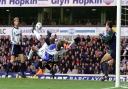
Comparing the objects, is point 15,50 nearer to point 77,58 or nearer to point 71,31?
point 77,58

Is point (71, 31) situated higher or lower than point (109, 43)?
higher

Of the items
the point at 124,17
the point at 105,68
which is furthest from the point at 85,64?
the point at 105,68

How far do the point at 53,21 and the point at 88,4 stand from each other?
2.98m

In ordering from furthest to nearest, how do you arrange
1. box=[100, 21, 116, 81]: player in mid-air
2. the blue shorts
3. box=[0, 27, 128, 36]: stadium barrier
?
box=[0, 27, 128, 36]: stadium barrier < the blue shorts < box=[100, 21, 116, 81]: player in mid-air

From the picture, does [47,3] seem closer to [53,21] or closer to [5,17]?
[53,21]

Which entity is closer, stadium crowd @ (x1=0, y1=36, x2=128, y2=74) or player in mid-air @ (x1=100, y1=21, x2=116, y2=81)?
player in mid-air @ (x1=100, y1=21, x2=116, y2=81)

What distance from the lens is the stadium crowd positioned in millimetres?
24844

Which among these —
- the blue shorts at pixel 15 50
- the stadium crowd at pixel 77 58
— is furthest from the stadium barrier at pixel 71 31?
the blue shorts at pixel 15 50

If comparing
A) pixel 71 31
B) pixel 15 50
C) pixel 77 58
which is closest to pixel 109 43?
pixel 15 50

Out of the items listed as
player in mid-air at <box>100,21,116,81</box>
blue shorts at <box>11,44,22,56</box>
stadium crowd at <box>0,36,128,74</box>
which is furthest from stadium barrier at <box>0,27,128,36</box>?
player in mid-air at <box>100,21,116,81</box>

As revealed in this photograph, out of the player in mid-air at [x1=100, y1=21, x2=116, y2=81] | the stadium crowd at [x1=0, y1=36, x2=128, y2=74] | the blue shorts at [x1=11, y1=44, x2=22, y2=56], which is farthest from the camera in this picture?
the stadium crowd at [x1=0, y1=36, x2=128, y2=74]

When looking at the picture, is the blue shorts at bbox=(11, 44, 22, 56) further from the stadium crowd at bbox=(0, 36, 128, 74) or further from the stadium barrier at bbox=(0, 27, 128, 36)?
the stadium barrier at bbox=(0, 27, 128, 36)

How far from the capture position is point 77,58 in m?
26.3

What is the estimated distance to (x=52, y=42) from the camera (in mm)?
22469
